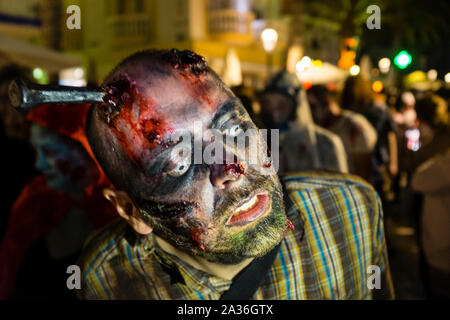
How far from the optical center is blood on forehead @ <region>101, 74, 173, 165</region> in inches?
65.2

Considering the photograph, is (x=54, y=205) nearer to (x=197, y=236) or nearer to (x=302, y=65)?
(x=197, y=236)

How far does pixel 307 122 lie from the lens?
15.5 ft

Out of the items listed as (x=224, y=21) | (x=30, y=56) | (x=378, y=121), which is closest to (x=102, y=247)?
(x=378, y=121)

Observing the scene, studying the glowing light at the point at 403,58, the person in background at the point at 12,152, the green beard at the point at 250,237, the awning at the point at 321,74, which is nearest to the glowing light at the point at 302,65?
the awning at the point at 321,74

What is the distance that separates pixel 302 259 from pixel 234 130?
2.11 ft

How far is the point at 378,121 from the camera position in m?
6.59

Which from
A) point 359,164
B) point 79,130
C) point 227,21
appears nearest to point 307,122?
point 359,164

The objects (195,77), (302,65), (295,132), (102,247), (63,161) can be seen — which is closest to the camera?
(195,77)

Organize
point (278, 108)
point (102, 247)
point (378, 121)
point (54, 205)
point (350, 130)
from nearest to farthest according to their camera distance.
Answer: point (102, 247) < point (54, 205) < point (278, 108) < point (350, 130) < point (378, 121)

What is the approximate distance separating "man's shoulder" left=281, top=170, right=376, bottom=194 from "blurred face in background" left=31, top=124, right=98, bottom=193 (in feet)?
5.01

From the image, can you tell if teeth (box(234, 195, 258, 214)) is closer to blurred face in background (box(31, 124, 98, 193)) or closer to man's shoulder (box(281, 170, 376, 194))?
man's shoulder (box(281, 170, 376, 194))

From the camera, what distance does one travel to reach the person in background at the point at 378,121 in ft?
21.0

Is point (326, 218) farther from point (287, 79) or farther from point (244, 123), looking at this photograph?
point (287, 79)

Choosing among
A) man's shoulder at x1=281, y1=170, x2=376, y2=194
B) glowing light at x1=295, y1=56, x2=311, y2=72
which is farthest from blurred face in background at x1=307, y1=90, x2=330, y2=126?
glowing light at x1=295, y1=56, x2=311, y2=72
